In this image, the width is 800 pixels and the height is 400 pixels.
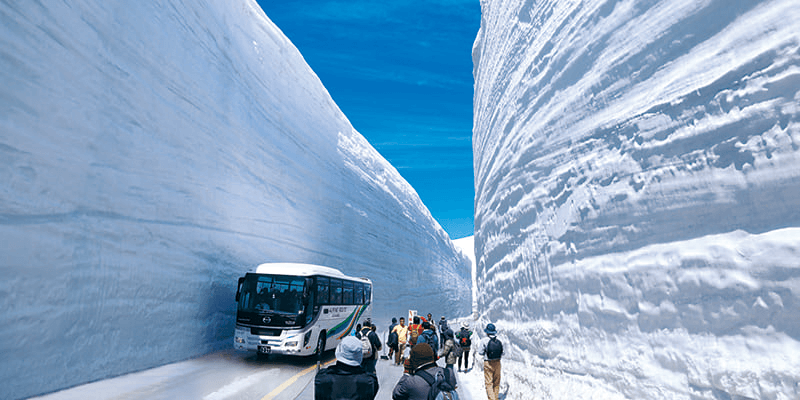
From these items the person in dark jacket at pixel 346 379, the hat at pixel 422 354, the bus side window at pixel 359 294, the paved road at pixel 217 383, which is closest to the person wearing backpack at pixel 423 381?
the hat at pixel 422 354

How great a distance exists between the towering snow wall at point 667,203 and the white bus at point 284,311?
17.7 ft

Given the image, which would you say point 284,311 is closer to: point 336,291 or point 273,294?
point 273,294

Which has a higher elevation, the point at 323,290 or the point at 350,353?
the point at 323,290

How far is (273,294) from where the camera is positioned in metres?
11.4

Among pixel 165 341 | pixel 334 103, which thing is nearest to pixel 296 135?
pixel 334 103

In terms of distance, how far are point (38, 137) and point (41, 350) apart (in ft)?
10.0

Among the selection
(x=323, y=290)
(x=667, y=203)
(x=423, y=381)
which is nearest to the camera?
(x=423, y=381)

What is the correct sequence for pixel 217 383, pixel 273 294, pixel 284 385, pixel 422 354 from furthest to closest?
pixel 273 294 < pixel 284 385 < pixel 217 383 < pixel 422 354

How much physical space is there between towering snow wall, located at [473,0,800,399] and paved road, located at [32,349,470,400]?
11.8 ft

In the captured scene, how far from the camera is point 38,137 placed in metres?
Answer: 7.14

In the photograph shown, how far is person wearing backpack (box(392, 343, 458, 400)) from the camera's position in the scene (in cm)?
327

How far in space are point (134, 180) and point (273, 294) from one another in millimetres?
3881

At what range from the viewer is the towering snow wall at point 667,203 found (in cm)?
337

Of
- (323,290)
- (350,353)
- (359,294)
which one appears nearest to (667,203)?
(350,353)
